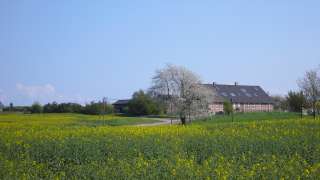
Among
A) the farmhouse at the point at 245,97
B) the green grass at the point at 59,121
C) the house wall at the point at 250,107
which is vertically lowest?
the green grass at the point at 59,121

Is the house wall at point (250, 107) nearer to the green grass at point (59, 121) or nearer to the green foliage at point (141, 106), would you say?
the green foliage at point (141, 106)

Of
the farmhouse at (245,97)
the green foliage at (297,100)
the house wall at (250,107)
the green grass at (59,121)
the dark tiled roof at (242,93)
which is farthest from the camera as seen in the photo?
the dark tiled roof at (242,93)

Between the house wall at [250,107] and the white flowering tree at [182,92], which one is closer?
the white flowering tree at [182,92]

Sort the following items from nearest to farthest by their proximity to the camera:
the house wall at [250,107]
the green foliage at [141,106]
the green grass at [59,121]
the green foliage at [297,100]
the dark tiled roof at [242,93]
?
1. the green grass at [59,121]
2. the green foliage at [297,100]
3. the green foliage at [141,106]
4. the house wall at [250,107]
5. the dark tiled roof at [242,93]

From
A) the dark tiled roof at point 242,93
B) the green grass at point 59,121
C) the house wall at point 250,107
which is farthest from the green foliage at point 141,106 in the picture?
the green grass at point 59,121

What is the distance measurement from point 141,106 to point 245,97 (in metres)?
26.9

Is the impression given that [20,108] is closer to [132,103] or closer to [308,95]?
[132,103]

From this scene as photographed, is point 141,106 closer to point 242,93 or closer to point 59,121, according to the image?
point 242,93

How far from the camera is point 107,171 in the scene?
39.7ft

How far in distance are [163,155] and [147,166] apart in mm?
4585

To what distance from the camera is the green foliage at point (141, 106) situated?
9206 cm

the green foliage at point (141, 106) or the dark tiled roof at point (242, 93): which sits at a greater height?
the dark tiled roof at point (242, 93)

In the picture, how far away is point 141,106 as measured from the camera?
93562mm

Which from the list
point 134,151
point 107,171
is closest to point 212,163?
point 107,171
